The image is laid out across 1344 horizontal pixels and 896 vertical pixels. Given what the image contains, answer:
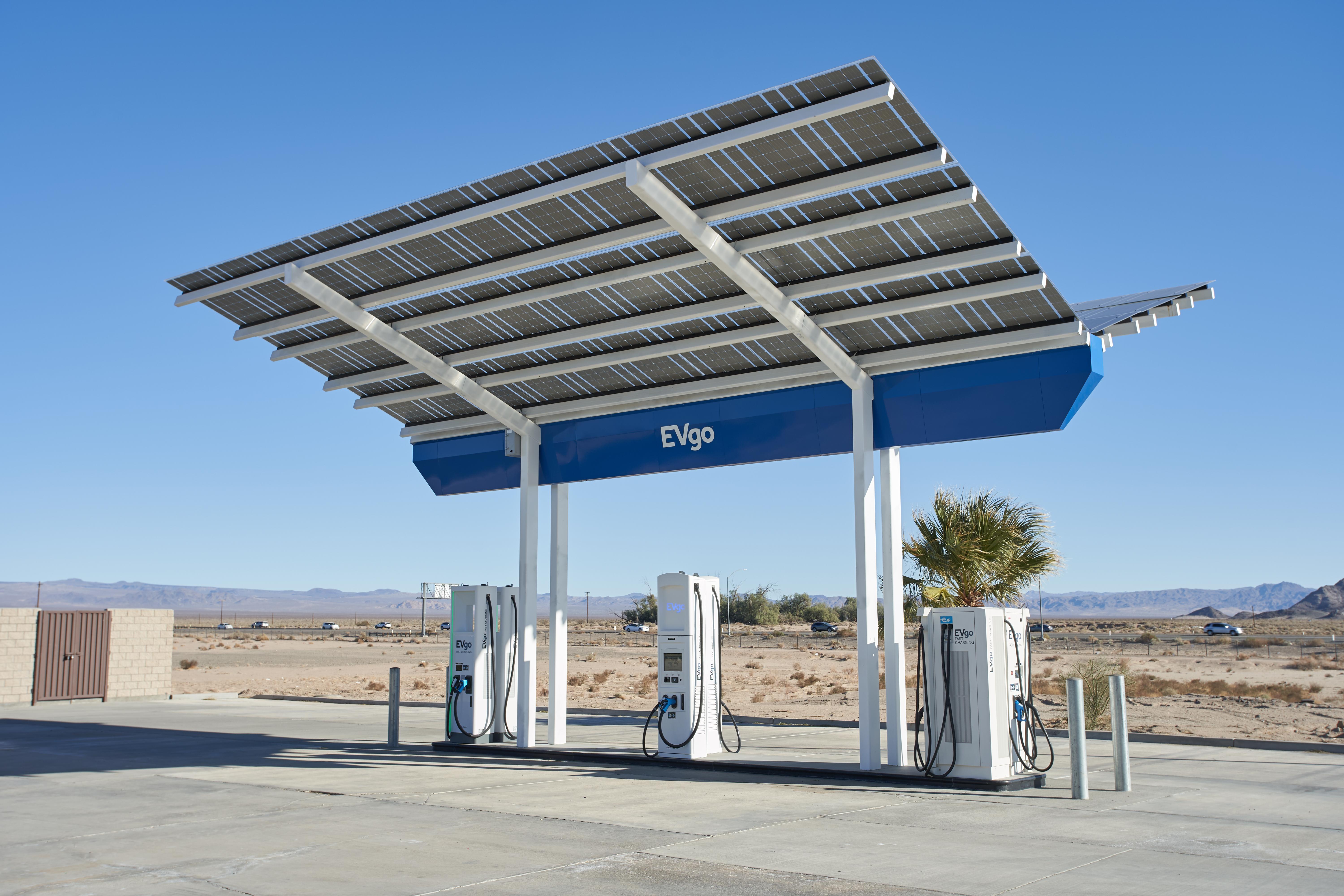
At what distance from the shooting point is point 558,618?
16406 mm

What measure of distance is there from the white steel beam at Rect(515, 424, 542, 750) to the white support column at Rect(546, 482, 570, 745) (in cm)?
29

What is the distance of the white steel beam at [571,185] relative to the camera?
961cm

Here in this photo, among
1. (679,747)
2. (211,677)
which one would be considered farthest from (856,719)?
(211,677)

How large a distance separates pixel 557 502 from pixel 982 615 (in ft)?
23.5

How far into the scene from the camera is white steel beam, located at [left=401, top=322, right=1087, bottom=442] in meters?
12.4

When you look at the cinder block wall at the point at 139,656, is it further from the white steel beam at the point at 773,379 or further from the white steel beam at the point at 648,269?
the white steel beam at the point at 648,269

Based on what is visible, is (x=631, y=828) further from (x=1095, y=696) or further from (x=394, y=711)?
(x=1095, y=696)

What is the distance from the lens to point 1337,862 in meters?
7.96

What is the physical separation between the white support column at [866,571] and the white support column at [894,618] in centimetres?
15

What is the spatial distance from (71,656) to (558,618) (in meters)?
17.6

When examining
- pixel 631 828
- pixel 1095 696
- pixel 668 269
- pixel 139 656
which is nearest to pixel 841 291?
pixel 668 269

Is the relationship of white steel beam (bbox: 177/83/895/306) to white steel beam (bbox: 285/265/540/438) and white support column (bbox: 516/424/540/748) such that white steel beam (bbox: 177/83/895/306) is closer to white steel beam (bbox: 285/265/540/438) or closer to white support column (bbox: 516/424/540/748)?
white steel beam (bbox: 285/265/540/438)

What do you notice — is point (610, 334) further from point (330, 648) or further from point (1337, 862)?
point (330, 648)

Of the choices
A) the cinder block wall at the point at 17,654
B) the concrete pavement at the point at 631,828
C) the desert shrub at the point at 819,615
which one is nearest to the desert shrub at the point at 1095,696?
the concrete pavement at the point at 631,828
